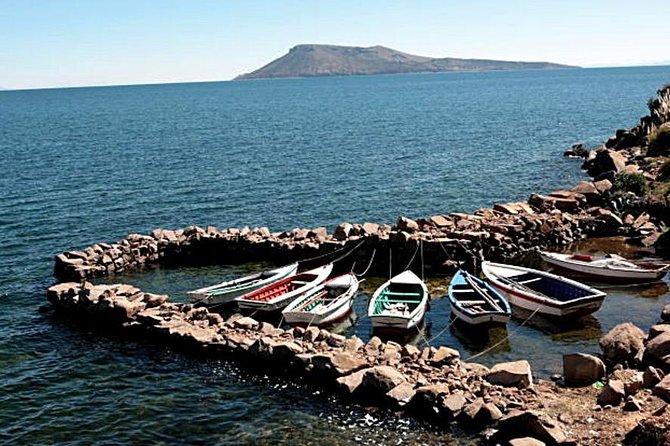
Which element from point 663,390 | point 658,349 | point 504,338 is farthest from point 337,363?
point 658,349

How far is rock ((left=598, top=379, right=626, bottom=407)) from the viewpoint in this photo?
18.2m

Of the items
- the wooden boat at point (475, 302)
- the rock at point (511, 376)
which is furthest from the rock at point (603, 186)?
the rock at point (511, 376)

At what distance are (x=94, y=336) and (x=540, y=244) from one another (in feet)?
69.2

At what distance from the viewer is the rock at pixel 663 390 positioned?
17766 mm

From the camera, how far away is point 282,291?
3030 cm

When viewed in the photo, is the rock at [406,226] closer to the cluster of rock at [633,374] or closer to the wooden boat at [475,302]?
the wooden boat at [475,302]

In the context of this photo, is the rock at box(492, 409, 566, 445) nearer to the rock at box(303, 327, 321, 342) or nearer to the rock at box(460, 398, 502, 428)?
the rock at box(460, 398, 502, 428)

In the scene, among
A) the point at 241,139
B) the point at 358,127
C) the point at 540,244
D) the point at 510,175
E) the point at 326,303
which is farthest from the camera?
the point at 358,127

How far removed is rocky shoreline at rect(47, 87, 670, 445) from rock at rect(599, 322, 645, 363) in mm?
31

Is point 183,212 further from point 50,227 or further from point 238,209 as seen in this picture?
point 50,227

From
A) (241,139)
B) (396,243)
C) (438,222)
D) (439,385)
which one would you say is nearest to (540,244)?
(438,222)

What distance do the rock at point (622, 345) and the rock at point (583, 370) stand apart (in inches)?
46.7

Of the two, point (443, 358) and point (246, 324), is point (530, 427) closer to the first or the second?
point (443, 358)

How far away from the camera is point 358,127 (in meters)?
105
